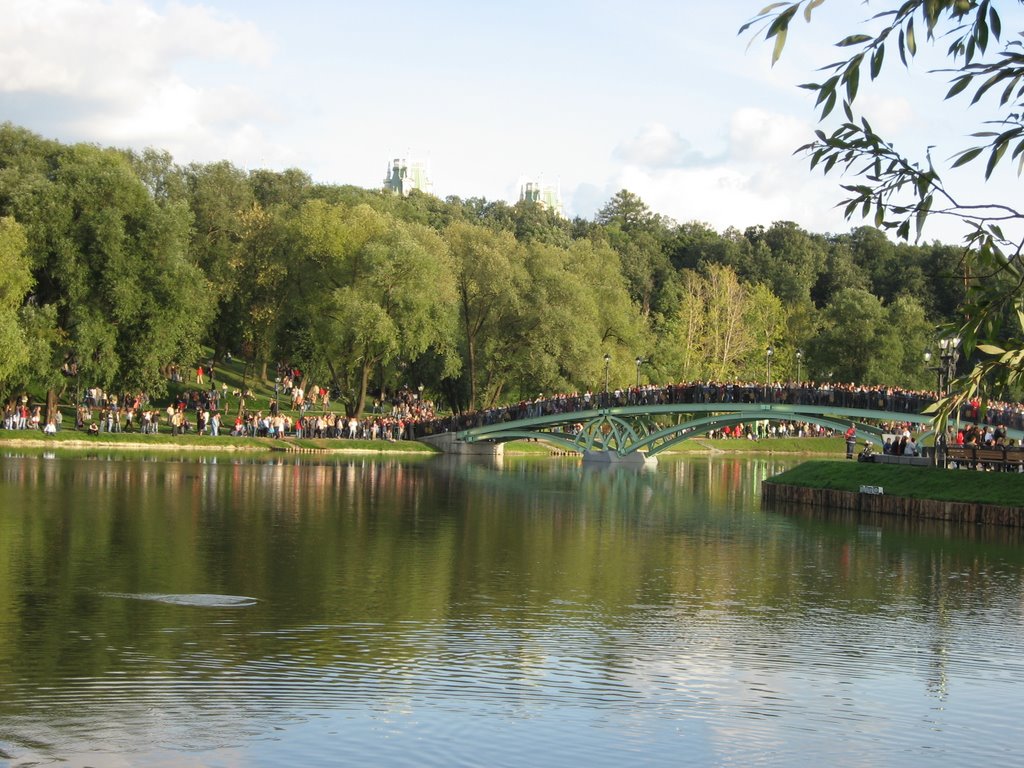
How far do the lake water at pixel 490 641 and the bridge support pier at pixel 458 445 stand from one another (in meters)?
39.8

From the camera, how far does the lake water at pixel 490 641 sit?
516 inches

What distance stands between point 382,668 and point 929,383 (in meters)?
92.6

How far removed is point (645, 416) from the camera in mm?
79812

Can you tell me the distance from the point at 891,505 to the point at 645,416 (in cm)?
3871

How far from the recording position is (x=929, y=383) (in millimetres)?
102750

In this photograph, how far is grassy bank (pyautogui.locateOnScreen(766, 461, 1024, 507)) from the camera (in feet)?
127

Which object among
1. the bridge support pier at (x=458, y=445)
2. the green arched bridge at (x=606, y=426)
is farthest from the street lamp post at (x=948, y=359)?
the bridge support pier at (x=458, y=445)

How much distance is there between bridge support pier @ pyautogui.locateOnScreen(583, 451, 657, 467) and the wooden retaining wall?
24475 millimetres

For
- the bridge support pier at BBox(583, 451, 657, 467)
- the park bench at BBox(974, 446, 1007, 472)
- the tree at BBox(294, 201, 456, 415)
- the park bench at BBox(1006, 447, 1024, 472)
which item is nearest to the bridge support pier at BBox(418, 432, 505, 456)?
the tree at BBox(294, 201, 456, 415)

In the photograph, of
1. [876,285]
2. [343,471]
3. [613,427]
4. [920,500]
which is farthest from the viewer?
[876,285]

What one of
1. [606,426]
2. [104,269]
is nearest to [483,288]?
[606,426]

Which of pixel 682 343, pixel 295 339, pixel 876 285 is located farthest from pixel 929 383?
pixel 295 339

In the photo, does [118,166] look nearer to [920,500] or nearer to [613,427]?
[613,427]

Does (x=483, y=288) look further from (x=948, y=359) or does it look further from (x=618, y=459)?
(x=948, y=359)
